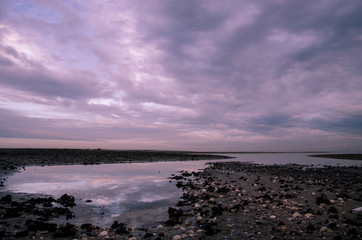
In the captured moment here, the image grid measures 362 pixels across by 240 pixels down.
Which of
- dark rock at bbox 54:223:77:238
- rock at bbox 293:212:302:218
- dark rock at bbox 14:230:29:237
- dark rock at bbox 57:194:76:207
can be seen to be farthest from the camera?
dark rock at bbox 57:194:76:207

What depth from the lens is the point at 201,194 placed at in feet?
48.6

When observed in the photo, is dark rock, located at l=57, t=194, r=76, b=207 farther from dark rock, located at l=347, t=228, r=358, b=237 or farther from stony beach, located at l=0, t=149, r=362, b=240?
dark rock, located at l=347, t=228, r=358, b=237

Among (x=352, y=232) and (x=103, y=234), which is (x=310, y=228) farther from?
(x=103, y=234)

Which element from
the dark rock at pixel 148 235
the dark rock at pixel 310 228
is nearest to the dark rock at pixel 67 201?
the dark rock at pixel 148 235

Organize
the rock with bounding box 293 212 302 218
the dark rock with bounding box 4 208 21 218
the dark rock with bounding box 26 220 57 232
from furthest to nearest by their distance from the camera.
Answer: the dark rock with bounding box 4 208 21 218 < the rock with bounding box 293 212 302 218 < the dark rock with bounding box 26 220 57 232

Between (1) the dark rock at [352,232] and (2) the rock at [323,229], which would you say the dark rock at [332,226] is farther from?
(1) the dark rock at [352,232]

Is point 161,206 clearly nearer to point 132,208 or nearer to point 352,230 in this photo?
point 132,208

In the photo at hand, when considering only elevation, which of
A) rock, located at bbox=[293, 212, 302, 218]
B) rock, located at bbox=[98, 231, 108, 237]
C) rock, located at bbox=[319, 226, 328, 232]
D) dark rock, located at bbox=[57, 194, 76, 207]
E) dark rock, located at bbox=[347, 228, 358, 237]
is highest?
dark rock, located at bbox=[347, 228, 358, 237]

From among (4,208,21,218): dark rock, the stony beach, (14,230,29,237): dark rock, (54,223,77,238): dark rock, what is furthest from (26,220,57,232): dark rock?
(4,208,21,218): dark rock

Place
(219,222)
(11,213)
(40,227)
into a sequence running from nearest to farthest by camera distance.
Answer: (40,227) < (219,222) < (11,213)

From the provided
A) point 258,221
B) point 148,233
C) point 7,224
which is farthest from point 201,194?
point 7,224

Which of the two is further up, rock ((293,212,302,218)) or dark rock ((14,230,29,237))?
rock ((293,212,302,218))

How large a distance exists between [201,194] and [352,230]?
8757 mm

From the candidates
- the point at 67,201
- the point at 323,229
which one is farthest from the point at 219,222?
the point at 67,201
